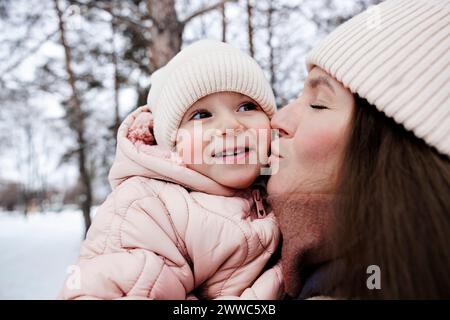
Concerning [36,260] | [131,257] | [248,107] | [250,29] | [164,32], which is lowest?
[36,260]

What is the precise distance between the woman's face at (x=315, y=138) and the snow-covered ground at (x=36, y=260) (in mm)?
5373

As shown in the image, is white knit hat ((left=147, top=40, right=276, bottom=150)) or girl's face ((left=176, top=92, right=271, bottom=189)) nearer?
girl's face ((left=176, top=92, right=271, bottom=189))

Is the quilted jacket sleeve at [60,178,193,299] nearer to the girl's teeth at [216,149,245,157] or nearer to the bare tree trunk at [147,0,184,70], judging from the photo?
the girl's teeth at [216,149,245,157]

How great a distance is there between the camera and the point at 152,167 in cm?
124

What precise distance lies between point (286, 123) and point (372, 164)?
1.14ft

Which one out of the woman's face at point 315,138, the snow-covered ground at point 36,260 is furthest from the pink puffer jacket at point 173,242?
the snow-covered ground at point 36,260

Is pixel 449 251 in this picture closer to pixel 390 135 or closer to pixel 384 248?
pixel 384 248

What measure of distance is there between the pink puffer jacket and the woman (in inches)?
4.5

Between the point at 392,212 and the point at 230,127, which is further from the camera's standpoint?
the point at 230,127

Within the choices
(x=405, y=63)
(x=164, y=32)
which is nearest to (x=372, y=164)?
(x=405, y=63)

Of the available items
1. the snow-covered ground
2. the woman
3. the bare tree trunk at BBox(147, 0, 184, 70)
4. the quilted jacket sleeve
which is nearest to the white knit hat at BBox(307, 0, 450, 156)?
the woman

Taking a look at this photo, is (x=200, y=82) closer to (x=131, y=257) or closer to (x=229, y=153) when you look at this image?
(x=229, y=153)

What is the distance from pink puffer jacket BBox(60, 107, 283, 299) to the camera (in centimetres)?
94

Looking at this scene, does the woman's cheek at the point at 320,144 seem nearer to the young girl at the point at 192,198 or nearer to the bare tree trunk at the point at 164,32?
the young girl at the point at 192,198
